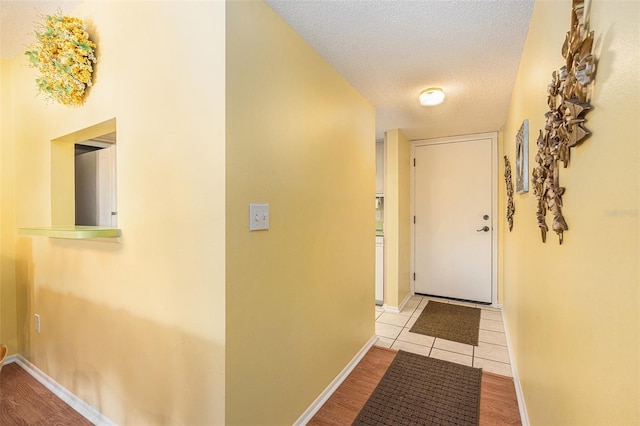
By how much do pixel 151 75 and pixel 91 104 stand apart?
0.60 metres

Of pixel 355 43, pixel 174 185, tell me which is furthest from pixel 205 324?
pixel 355 43

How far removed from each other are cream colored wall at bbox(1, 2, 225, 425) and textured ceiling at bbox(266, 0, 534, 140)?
607 millimetres

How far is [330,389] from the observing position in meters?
1.98

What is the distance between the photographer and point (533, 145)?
58.6 inches

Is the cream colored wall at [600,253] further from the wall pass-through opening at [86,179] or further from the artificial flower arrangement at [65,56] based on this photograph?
the artificial flower arrangement at [65,56]

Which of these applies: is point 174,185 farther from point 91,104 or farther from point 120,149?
point 91,104

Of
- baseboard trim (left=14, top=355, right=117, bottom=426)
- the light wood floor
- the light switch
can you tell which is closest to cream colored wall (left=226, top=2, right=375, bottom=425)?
the light switch

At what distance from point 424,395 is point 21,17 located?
3.52m

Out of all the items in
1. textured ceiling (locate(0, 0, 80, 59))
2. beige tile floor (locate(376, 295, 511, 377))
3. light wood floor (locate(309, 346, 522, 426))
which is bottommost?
light wood floor (locate(309, 346, 522, 426))

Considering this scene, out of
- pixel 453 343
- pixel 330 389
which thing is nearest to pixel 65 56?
pixel 330 389

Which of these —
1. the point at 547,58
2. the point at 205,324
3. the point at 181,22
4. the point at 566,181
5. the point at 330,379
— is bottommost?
the point at 330,379

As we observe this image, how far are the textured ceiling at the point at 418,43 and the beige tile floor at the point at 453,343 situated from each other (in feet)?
7.30

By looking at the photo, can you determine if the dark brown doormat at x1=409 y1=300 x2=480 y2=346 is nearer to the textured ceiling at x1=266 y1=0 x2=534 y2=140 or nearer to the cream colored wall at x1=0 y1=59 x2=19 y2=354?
the textured ceiling at x1=266 y1=0 x2=534 y2=140

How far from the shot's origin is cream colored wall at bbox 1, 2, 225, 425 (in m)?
1.20
